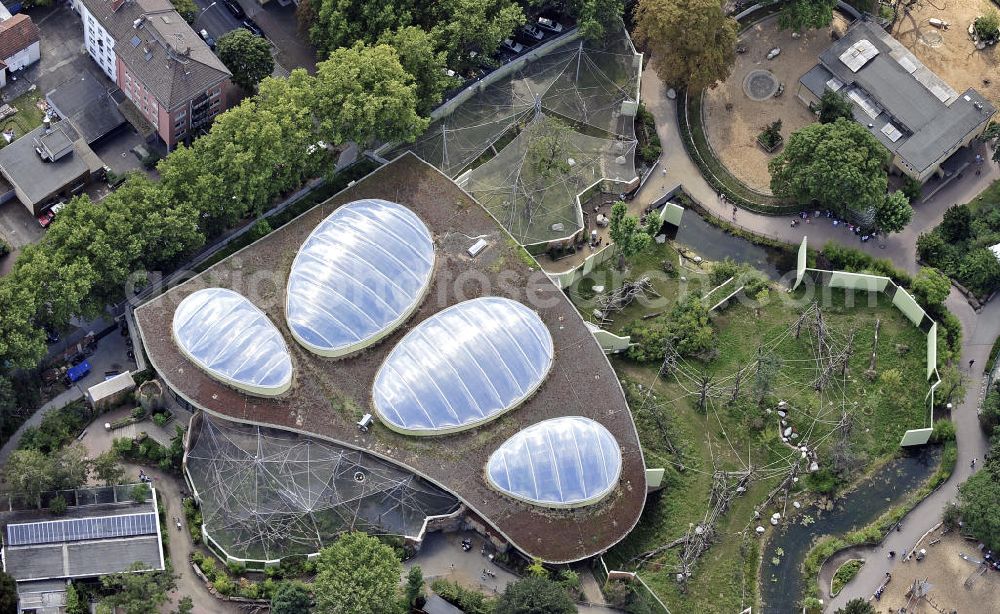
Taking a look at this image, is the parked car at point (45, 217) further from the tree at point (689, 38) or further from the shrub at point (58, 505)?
the tree at point (689, 38)

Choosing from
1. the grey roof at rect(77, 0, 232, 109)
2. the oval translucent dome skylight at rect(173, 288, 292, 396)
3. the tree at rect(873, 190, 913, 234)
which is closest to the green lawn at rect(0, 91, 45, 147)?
the grey roof at rect(77, 0, 232, 109)

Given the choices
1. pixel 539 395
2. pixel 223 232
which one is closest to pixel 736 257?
pixel 539 395

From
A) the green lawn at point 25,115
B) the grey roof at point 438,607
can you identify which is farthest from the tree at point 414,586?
the green lawn at point 25,115

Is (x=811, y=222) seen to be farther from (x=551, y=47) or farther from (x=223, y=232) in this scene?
(x=223, y=232)

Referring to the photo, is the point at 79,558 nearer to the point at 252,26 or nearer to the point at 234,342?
the point at 234,342

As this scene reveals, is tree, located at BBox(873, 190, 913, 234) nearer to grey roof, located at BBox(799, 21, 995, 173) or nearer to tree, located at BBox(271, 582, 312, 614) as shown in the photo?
grey roof, located at BBox(799, 21, 995, 173)

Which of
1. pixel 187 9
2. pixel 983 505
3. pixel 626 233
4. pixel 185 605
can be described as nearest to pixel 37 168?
pixel 187 9
